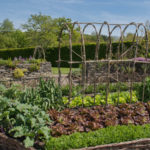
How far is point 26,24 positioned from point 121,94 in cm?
2221

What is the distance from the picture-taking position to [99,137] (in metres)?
3.51

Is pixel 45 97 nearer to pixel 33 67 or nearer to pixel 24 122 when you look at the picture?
pixel 24 122

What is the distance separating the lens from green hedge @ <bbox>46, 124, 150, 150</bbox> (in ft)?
10.9

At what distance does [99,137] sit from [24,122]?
1.23 meters

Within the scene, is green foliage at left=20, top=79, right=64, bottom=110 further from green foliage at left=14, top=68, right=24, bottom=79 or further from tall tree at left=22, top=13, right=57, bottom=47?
tall tree at left=22, top=13, right=57, bottom=47

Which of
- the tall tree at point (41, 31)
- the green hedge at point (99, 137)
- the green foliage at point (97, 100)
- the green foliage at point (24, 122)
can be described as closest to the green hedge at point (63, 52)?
the tall tree at point (41, 31)

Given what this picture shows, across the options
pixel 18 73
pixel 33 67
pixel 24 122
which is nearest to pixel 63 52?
pixel 33 67

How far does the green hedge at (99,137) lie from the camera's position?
3.31 metres

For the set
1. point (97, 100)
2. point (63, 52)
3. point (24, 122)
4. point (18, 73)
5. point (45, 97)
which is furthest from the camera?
point (63, 52)

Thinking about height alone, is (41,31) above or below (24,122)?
above

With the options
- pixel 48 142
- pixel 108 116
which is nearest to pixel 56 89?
pixel 108 116

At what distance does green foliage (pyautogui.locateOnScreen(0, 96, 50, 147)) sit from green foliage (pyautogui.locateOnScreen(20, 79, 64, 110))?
460 mm

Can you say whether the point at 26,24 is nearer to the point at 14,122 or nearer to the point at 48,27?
the point at 48,27

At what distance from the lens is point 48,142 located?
10.9 ft
